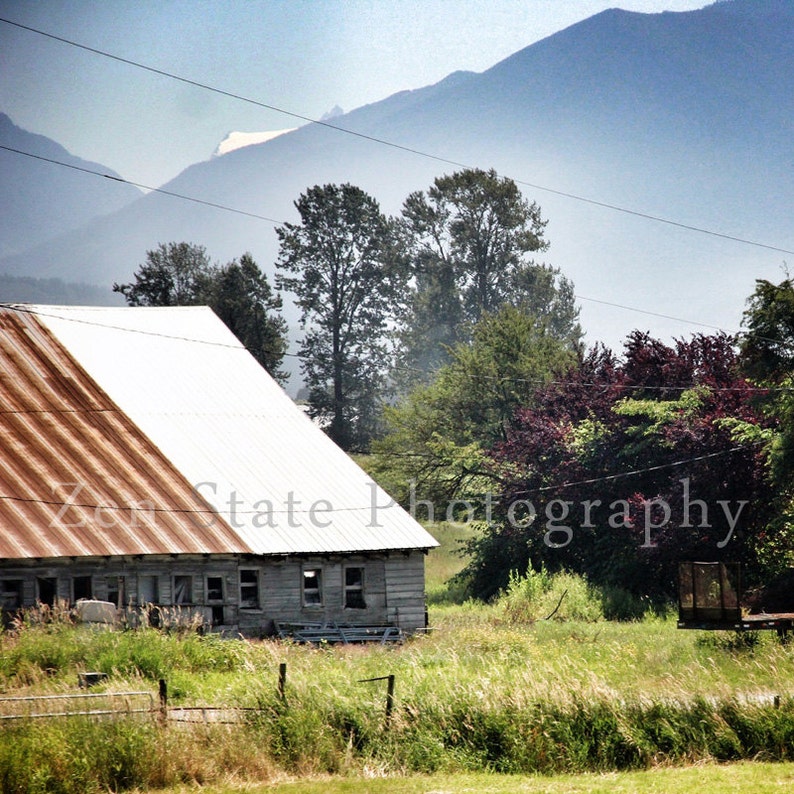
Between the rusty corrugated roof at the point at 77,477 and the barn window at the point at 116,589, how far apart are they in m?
0.96

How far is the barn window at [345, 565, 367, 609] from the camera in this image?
3316 centimetres

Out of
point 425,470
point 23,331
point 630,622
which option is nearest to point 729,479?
point 630,622

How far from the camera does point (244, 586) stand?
32.0m

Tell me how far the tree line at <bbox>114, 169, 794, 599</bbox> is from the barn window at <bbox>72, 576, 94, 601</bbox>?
59.1 feet

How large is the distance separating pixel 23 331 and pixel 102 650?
15.5m

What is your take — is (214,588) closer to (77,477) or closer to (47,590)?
(47,590)

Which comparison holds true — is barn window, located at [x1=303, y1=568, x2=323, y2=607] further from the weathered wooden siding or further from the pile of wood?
the weathered wooden siding

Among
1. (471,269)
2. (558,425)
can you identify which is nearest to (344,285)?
(471,269)

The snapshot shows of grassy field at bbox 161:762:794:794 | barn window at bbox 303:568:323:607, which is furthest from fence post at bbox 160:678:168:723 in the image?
barn window at bbox 303:568:323:607

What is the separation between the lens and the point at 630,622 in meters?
37.4

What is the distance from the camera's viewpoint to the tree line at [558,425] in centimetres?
3919

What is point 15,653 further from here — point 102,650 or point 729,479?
point 729,479

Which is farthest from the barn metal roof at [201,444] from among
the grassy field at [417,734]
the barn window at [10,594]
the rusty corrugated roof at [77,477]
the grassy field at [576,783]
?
the grassy field at [576,783]

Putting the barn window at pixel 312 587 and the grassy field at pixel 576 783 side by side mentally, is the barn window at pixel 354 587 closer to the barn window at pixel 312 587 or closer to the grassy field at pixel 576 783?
the barn window at pixel 312 587
